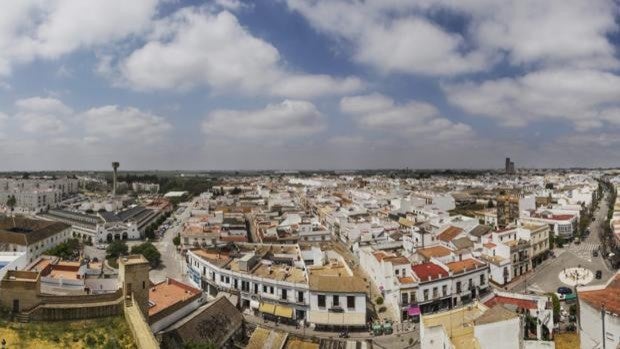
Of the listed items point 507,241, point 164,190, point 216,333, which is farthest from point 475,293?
point 164,190

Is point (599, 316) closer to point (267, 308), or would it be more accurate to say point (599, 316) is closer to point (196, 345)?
point (196, 345)

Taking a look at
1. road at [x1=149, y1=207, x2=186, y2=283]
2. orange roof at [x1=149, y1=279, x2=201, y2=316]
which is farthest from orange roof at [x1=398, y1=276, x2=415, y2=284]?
road at [x1=149, y1=207, x2=186, y2=283]

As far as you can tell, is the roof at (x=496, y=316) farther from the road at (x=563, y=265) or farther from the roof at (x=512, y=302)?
the road at (x=563, y=265)

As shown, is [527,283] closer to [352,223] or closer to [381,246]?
[381,246]

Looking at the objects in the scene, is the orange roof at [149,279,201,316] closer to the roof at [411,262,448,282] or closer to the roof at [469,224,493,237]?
the roof at [411,262,448,282]

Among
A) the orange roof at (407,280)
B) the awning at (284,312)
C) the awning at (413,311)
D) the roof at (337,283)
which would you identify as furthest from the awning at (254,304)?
the awning at (413,311)
